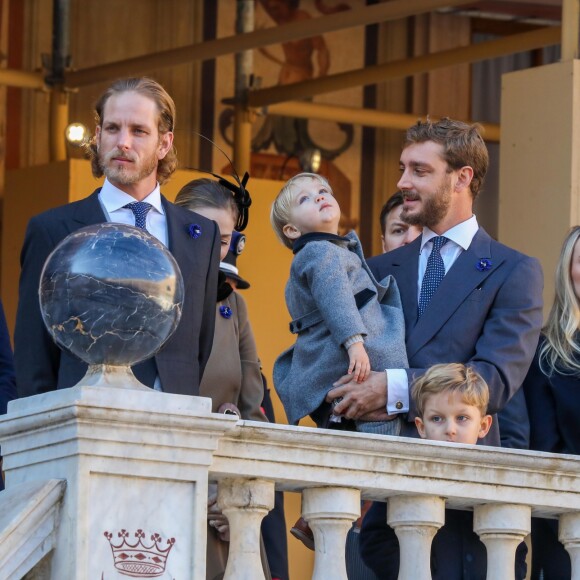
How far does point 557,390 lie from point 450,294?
48 cm

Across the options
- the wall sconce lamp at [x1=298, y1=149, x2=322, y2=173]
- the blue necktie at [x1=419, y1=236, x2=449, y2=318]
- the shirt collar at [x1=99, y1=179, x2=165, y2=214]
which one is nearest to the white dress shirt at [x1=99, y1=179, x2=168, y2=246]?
the shirt collar at [x1=99, y1=179, x2=165, y2=214]

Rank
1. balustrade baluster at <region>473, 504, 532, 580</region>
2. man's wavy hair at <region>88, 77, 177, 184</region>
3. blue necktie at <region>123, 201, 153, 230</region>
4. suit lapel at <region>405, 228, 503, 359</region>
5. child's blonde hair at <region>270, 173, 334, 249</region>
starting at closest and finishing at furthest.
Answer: balustrade baluster at <region>473, 504, 532, 580</region> → blue necktie at <region>123, 201, 153, 230</region> → man's wavy hair at <region>88, 77, 177, 184</region> → suit lapel at <region>405, 228, 503, 359</region> → child's blonde hair at <region>270, 173, 334, 249</region>

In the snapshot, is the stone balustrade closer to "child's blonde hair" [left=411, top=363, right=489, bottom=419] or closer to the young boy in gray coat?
"child's blonde hair" [left=411, top=363, right=489, bottom=419]

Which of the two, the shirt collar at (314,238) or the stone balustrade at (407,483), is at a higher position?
the shirt collar at (314,238)

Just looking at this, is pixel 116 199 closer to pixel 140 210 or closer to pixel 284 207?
pixel 140 210

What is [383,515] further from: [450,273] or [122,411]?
[122,411]

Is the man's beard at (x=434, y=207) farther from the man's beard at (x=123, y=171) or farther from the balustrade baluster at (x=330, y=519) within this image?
the balustrade baluster at (x=330, y=519)

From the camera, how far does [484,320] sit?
4984mm

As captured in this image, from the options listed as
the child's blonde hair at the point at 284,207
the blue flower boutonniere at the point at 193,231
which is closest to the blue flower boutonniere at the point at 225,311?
the child's blonde hair at the point at 284,207

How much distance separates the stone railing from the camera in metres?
3.70

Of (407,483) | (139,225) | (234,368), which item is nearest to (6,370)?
(234,368)

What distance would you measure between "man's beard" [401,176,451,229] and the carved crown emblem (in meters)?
1.63

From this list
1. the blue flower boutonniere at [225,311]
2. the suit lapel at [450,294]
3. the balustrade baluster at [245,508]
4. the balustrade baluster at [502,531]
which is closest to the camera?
the balustrade baluster at [245,508]

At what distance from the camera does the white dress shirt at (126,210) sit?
4730mm
